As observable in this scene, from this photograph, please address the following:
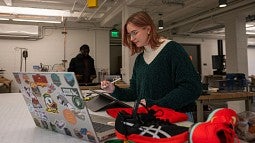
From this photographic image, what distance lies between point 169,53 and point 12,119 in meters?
0.81

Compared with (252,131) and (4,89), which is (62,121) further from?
(4,89)

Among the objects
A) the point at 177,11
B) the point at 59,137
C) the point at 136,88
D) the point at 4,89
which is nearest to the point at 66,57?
the point at 4,89

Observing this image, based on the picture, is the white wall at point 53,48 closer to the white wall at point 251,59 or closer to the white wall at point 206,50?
the white wall at point 206,50

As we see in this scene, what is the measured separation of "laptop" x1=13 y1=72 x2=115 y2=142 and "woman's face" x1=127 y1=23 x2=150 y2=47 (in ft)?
1.72

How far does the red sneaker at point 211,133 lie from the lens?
1.90 feet

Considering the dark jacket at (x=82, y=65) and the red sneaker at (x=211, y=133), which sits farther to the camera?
the dark jacket at (x=82, y=65)

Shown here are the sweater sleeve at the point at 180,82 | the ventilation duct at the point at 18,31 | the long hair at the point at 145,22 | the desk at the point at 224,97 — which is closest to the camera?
the sweater sleeve at the point at 180,82

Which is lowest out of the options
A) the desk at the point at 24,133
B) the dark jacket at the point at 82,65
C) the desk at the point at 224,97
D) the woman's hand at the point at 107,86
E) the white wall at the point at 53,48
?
the desk at the point at 224,97

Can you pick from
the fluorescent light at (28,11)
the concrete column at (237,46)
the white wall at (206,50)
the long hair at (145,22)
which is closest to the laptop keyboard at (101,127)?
the long hair at (145,22)

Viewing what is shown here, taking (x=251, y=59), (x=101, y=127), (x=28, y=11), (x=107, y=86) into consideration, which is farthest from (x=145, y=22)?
(x=251, y=59)

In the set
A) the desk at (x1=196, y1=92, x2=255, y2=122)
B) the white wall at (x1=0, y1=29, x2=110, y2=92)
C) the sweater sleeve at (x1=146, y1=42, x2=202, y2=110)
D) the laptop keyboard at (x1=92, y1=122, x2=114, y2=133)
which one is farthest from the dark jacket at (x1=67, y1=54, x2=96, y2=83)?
the laptop keyboard at (x1=92, y1=122, x2=114, y2=133)

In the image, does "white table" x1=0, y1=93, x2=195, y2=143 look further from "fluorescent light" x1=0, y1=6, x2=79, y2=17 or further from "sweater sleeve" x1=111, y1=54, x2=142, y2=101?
"fluorescent light" x1=0, y1=6, x2=79, y2=17

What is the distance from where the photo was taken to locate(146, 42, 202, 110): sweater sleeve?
1072mm

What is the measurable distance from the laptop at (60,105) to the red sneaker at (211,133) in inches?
11.4
